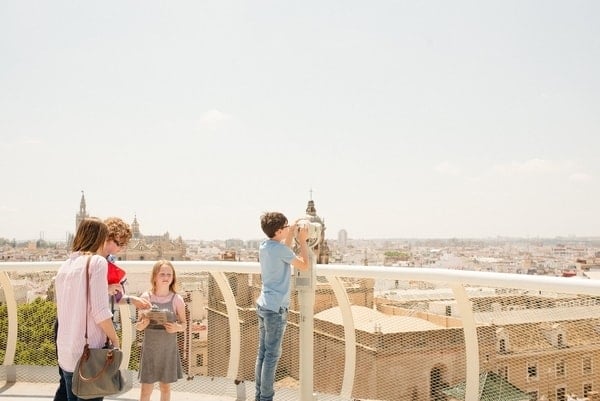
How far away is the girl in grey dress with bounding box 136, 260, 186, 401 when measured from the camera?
367 cm

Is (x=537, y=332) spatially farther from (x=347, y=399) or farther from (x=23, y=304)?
(x=23, y=304)

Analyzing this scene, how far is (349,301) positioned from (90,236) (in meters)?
1.95

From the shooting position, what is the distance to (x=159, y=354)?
3.68 meters

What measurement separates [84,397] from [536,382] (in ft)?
8.36

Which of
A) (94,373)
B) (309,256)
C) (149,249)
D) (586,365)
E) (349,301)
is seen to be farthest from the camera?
(149,249)

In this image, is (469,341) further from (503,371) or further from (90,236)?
(90,236)

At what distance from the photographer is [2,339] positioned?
4766 millimetres

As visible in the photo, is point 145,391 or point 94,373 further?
point 145,391

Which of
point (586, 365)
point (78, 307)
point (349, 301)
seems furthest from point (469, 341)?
point (78, 307)

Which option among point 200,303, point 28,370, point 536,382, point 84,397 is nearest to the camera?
point 84,397

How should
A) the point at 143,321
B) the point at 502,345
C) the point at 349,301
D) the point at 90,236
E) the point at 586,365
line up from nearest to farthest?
1. the point at 90,236
2. the point at 586,365
3. the point at 502,345
4. the point at 143,321
5. the point at 349,301

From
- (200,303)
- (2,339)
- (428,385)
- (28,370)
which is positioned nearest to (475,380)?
(428,385)

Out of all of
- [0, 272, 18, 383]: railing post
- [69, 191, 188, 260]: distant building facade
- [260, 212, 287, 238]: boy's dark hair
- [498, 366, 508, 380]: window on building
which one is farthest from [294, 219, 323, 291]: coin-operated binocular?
[69, 191, 188, 260]: distant building facade

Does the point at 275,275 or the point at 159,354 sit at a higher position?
the point at 275,275
